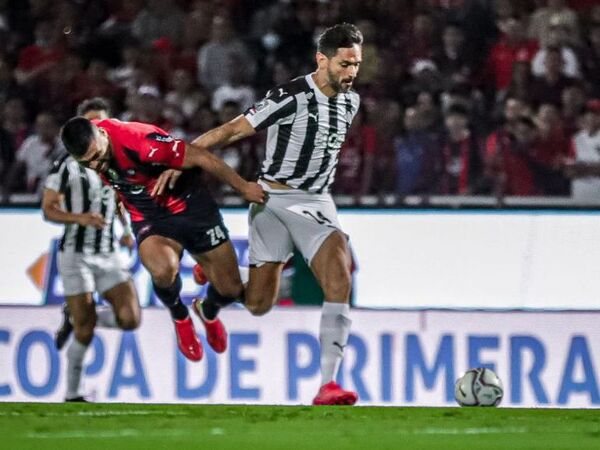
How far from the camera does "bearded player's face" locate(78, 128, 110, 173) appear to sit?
25.3 feet

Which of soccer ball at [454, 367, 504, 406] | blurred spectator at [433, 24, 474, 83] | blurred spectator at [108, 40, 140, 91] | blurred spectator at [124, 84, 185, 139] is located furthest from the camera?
blurred spectator at [108, 40, 140, 91]

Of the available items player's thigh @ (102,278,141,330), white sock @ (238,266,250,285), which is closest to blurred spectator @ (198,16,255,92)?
player's thigh @ (102,278,141,330)

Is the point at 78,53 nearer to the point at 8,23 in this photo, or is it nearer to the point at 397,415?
the point at 8,23

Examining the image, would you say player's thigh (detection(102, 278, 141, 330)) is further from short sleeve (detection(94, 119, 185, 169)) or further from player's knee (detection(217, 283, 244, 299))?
short sleeve (detection(94, 119, 185, 169))

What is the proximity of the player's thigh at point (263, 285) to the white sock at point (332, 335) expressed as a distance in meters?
0.64

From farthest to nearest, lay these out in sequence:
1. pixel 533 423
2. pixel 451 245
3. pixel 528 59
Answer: pixel 528 59, pixel 451 245, pixel 533 423

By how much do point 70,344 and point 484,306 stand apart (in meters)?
3.07

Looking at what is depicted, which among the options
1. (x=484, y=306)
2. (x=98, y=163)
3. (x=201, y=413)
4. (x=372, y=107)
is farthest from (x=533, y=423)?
(x=372, y=107)

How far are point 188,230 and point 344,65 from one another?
1.40 metres

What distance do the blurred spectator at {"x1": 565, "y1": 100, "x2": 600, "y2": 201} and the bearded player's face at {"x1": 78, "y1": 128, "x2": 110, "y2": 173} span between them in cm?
448

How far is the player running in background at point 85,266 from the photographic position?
10.2 m

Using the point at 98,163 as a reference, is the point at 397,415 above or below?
below

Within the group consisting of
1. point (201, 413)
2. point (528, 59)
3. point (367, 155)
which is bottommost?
point (201, 413)

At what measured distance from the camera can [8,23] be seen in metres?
13.8
